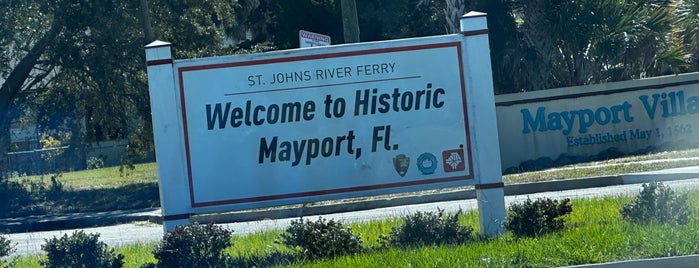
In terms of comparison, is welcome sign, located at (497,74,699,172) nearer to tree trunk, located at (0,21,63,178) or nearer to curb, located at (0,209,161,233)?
curb, located at (0,209,161,233)

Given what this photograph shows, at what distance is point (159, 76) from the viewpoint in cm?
995

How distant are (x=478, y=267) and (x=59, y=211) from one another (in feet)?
59.8

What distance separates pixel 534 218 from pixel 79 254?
408cm

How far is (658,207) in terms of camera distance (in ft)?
31.3

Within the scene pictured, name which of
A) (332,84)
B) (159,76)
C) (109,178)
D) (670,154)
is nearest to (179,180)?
(159,76)

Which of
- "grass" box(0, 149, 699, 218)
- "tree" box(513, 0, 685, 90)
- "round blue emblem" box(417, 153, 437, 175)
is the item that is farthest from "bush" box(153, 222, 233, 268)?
"tree" box(513, 0, 685, 90)

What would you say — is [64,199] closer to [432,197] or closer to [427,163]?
[432,197]

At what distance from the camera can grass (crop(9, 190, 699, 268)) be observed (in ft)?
27.3

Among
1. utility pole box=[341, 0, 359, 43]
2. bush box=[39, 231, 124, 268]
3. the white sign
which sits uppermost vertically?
utility pole box=[341, 0, 359, 43]

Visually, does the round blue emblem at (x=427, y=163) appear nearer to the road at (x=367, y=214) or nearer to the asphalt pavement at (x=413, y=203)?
the road at (x=367, y=214)

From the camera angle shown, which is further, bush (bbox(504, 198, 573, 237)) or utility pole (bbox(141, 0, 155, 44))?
utility pole (bbox(141, 0, 155, 44))

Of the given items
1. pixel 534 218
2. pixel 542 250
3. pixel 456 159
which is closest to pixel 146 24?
pixel 456 159

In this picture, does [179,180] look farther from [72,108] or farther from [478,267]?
[72,108]

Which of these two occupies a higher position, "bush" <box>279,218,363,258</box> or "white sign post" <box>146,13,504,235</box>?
"white sign post" <box>146,13,504,235</box>
